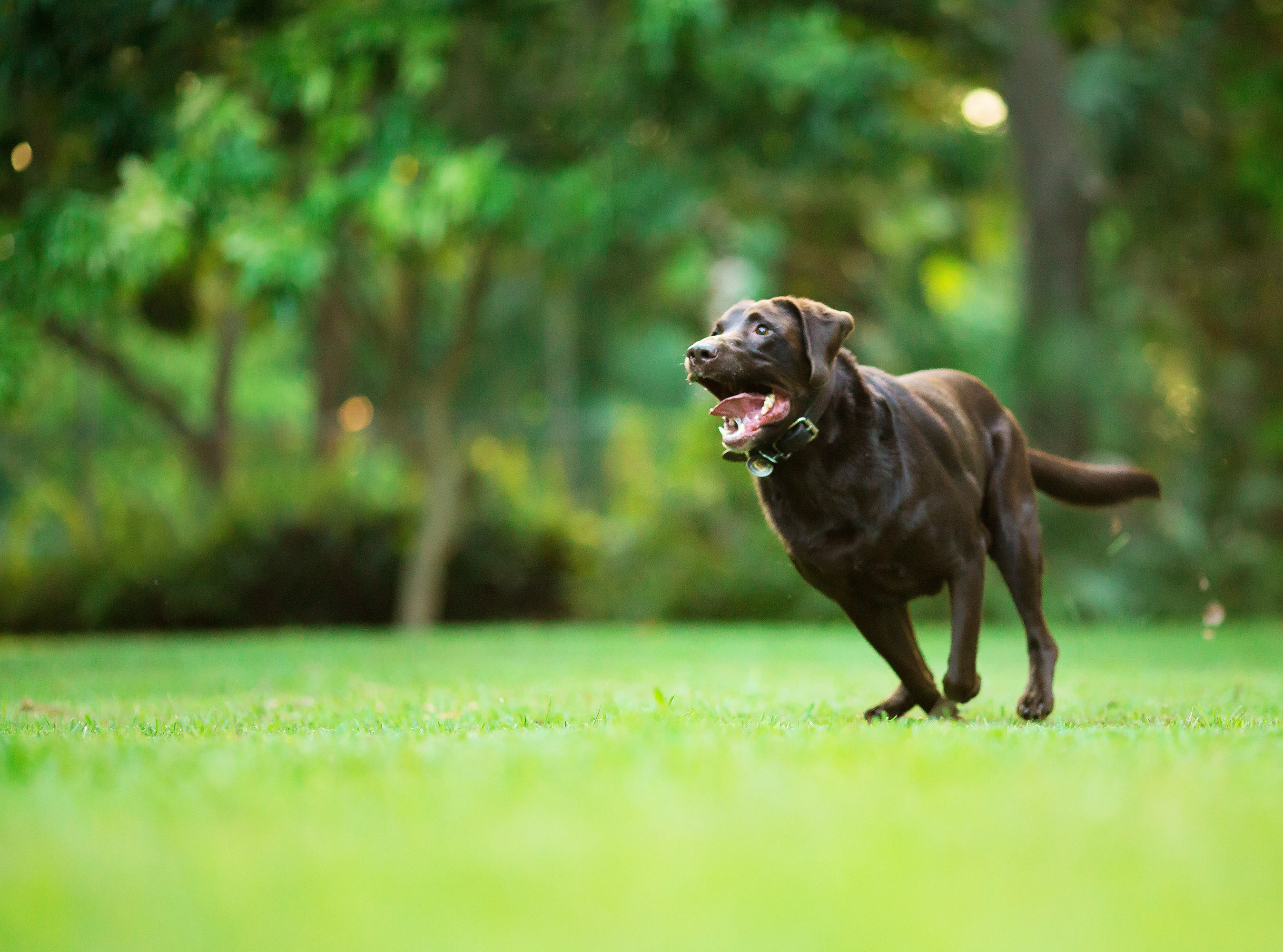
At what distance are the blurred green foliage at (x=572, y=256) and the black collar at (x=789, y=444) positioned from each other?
7.18 metres

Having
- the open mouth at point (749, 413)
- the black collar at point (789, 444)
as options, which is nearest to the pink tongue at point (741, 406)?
the open mouth at point (749, 413)

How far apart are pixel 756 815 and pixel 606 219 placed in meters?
11.3

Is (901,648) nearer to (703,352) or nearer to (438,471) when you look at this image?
(703,352)

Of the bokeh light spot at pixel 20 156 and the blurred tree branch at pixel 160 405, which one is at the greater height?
the bokeh light spot at pixel 20 156

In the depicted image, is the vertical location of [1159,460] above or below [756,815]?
above

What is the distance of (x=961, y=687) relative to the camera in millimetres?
4980

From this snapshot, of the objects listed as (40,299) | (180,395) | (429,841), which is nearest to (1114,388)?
(40,299)

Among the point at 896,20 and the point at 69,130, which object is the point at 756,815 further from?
the point at 896,20

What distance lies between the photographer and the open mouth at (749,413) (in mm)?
4734

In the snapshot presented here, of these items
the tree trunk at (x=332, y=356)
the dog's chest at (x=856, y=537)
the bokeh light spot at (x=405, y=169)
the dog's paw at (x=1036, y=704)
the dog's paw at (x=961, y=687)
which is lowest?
the dog's paw at (x=1036, y=704)

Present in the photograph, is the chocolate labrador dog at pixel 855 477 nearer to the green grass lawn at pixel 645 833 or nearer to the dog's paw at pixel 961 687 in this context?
the dog's paw at pixel 961 687

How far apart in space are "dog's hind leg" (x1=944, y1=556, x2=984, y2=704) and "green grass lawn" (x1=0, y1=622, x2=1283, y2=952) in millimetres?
159

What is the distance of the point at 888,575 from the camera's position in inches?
196

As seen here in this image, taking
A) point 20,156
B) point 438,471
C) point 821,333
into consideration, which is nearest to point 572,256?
point 438,471
